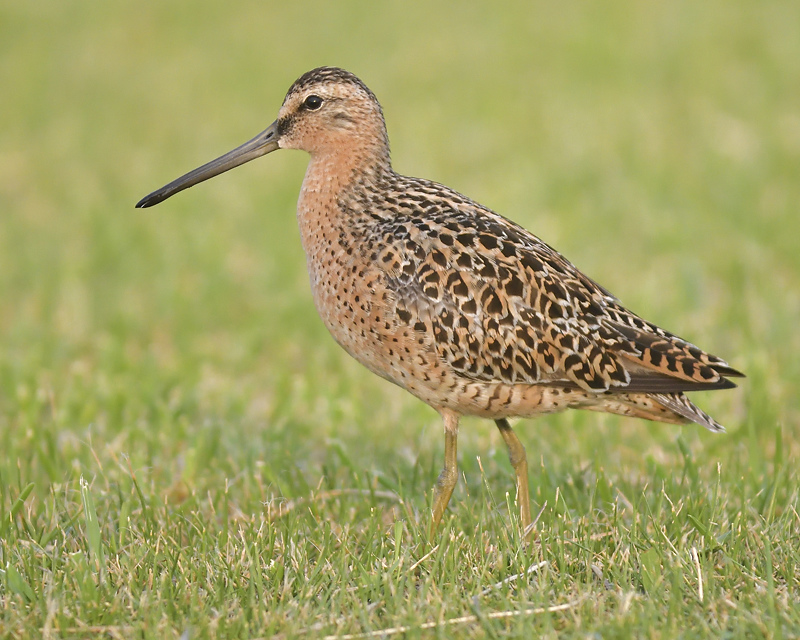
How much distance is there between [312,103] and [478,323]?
1.33 m

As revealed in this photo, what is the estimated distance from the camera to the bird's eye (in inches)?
194

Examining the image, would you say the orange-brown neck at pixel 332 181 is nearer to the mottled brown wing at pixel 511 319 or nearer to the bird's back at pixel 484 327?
the bird's back at pixel 484 327

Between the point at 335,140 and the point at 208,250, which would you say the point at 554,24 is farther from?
the point at 335,140

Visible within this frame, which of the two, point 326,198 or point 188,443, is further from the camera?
point 188,443

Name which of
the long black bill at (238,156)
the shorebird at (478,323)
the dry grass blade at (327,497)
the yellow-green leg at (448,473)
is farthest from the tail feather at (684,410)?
the long black bill at (238,156)

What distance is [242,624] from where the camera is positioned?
349 cm

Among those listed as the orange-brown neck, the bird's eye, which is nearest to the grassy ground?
the orange-brown neck

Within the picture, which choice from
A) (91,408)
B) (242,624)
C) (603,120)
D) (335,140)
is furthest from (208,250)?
(242,624)

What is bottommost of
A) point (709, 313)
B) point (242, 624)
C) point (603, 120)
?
point (242, 624)

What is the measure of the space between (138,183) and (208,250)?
87.2 inches

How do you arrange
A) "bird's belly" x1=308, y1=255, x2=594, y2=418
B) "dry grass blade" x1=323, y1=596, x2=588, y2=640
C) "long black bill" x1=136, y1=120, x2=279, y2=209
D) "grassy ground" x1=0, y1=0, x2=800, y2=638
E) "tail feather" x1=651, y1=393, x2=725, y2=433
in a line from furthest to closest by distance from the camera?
1. "long black bill" x1=136, y1=120, x2=279, y2=209
2. "tail feather" x1=651, y1=393, x2=725, y2=433
3. "bird's belly" x1=308, y1=255, x2=594, y2=418
4. "grassy ground" x1=0, y1=0, x2=800, y2=638
5. "dry grass blade" x1=323, y1=596, x2=588, y2=640

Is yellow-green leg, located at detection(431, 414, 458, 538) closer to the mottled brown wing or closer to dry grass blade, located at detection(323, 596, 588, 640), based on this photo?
the mottled brown wing

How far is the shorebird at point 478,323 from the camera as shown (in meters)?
4.34

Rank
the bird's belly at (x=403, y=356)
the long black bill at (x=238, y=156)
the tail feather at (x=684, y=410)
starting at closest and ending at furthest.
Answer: the bird's belly at (x=403, y=356), the tail feather at (x=684, y=410), the long black bill at (x=238, y=156)
